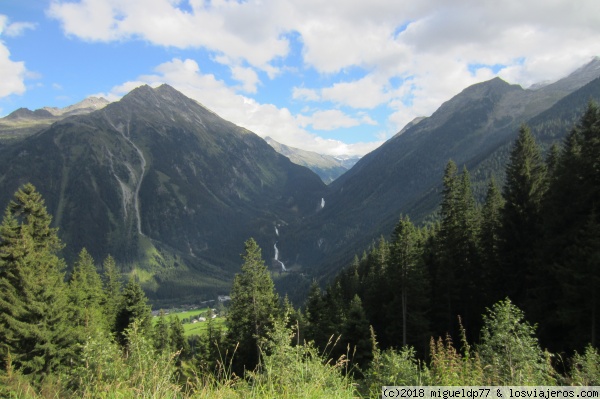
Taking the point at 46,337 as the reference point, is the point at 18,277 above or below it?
above

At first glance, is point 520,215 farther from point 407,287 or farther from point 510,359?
point 510,359

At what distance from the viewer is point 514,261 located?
2711 centimetres

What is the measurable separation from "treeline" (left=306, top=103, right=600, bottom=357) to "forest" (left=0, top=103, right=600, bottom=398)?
0.11 m

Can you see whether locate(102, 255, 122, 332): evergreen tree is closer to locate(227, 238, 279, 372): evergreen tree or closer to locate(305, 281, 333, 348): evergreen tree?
locate(227, 238, 279, 372): evergreen tree

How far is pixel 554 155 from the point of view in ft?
112

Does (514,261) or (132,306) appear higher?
(514,261)

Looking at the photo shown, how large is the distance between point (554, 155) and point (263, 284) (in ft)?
105

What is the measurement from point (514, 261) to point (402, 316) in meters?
11.1

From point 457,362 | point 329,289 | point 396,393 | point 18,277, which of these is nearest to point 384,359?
point 457,362

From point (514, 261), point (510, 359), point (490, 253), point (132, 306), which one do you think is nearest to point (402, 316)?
point (490, 253)

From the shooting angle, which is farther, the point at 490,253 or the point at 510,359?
the point at 490,253

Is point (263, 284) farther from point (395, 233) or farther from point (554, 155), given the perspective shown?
point (554, 155)

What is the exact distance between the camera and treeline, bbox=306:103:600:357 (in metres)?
18.9

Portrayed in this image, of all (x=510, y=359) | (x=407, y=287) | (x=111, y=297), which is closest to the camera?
(x=510, y=359)
